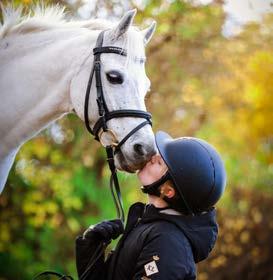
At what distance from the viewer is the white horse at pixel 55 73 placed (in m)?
3.59

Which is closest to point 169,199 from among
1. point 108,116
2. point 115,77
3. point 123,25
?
point 108,116

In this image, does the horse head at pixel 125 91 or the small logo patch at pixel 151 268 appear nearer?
the small logo patch at pixel 151 268

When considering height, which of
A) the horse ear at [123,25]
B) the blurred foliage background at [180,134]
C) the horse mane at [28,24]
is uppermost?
the horse mane at [28,24]

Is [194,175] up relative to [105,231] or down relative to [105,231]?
up

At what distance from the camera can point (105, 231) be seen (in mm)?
3186

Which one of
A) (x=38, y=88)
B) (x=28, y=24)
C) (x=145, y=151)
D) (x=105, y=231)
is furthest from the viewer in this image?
(x=28, y=24)

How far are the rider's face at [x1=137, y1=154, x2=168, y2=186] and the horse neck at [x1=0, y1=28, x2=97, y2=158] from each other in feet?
2.65

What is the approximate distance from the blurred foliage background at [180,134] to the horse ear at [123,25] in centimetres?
349

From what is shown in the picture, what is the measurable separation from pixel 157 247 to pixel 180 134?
25.6ft

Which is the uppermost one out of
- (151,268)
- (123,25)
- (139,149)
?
(123,25)

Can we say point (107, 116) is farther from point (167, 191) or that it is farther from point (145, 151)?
point (167, 191)

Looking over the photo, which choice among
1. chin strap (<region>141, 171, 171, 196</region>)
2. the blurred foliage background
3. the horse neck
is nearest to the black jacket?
chin strap (<region>141, 171, 171, 196</region>)

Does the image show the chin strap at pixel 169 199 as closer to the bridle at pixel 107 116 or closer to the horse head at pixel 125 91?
the horse head at pixel 125 91

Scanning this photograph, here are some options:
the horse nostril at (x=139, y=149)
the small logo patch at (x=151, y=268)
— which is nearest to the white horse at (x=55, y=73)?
the horse nostril at (x=139, y=149)
